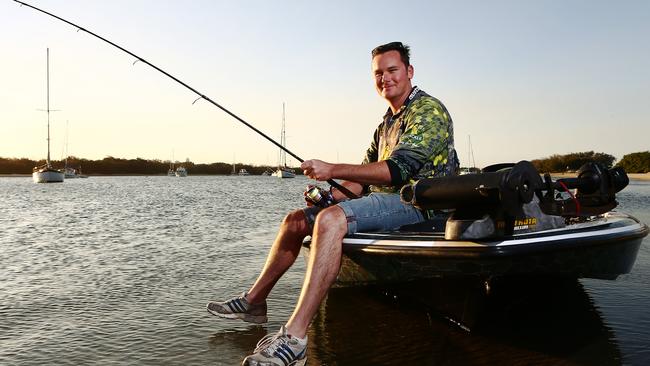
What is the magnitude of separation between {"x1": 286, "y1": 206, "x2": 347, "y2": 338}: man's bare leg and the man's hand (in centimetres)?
26

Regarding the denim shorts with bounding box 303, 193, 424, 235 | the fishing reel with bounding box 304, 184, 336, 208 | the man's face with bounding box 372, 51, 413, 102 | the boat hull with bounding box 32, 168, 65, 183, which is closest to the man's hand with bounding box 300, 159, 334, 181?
the denim shorts with bounding box 303, 193, 424, 235

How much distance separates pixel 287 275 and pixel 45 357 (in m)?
3.25

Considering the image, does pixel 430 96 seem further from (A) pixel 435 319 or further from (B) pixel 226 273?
(B) pixel 226 273

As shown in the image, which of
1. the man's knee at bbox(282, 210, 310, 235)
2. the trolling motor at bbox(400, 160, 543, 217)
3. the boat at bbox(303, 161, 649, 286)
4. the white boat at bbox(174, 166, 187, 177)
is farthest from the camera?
the white boat at bbox(174, 166, 187, 177)

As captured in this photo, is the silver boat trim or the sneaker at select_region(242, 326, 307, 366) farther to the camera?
the silver boat trim

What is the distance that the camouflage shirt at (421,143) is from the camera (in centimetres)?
380

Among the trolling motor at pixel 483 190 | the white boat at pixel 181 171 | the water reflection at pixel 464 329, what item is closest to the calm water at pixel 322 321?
the water reflection at pixel 464 329

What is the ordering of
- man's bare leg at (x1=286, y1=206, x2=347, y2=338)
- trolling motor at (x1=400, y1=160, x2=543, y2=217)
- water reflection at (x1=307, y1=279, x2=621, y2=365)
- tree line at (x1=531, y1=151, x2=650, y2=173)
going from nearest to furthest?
trolling motor at (x1=400, y1=160, x2=543, y2=217) → man's bare leg at (x1=286, y1=206, x2=347, y2=338) → water reflection at (x1=307, y1=279, x2=621, y2=365) → tree line at (x1=531, y1=151, x2=650, y2=173)

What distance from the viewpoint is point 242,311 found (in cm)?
423

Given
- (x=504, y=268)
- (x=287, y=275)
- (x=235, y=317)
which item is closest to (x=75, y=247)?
(x=287, y=275)

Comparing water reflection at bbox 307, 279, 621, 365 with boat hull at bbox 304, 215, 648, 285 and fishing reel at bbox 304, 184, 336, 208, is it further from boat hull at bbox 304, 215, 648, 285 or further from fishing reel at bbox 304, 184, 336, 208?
fishing reel at bbox 304, 184, 336, 208

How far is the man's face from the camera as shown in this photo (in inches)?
166

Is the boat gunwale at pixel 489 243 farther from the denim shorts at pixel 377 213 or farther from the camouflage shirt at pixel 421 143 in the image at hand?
the camouflage shirt at pixel 421 143

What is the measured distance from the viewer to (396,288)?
4262mm
